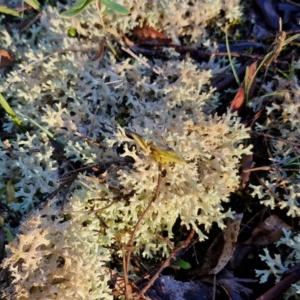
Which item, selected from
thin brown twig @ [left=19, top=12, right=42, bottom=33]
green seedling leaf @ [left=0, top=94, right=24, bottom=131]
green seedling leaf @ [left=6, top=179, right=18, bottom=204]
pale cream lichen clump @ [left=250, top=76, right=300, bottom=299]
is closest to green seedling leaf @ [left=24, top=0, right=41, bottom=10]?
thin brown twig @ [left=19, top=12, right=42, bottom=33]

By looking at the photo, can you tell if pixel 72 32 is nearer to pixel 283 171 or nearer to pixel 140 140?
pixel 140 140

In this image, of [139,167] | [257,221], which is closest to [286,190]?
[257,221]

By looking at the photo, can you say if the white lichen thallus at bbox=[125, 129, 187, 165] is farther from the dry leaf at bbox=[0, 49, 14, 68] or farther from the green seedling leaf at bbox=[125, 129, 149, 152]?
the dry leaf at bbox=[0, 49, 14, 68]

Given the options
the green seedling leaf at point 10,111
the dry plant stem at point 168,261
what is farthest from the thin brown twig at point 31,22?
the dry plant stem at point 168,261

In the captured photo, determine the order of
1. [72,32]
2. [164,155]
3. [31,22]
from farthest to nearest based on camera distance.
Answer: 1. [31,22]
2. [72,32]
3. [164,155]

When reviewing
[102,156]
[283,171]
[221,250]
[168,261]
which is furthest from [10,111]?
[283,171]

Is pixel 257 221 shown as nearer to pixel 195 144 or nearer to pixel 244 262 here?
pixel 244 262
